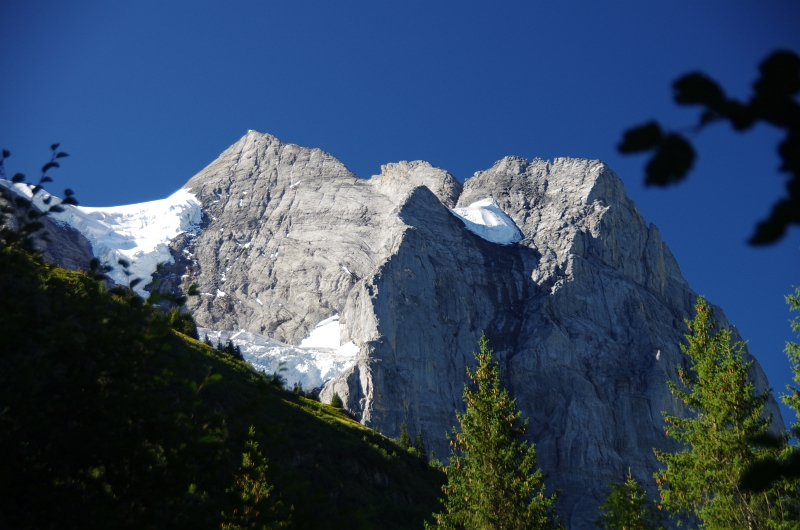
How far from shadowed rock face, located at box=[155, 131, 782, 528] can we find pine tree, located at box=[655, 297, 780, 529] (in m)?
81.0

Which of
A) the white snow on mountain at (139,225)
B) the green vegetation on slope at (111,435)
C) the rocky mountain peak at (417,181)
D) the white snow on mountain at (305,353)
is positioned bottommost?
the green vegetation on slope at (111,435)

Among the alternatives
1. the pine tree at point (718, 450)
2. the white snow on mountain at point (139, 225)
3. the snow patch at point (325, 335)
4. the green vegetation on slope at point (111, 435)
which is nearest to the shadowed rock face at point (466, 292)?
the snow patch at point (325, 335)

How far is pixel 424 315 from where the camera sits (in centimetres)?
12444

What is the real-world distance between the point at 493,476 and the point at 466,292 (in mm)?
114387

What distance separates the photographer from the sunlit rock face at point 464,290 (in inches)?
4338

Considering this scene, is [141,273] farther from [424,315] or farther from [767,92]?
[767,92]

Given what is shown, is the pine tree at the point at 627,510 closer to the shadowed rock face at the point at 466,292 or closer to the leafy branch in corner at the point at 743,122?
the leafy branch in corner at the point at 743,122

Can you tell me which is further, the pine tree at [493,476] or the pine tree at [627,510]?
the pine tree at [627,510]

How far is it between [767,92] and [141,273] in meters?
161

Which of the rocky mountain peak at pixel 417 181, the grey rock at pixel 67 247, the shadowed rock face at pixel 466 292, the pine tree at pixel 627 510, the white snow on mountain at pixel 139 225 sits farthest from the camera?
the rocky mountain peak at pixel 417 181

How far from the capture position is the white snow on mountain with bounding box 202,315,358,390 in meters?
120

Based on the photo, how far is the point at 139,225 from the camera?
182 meters

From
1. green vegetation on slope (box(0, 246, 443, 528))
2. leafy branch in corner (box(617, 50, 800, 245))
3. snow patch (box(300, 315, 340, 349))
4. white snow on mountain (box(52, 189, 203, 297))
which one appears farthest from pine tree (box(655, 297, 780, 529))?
white snow on mountain (box(52, 189, 203, 297))

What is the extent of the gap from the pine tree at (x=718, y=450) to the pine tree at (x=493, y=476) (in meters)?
3.88
